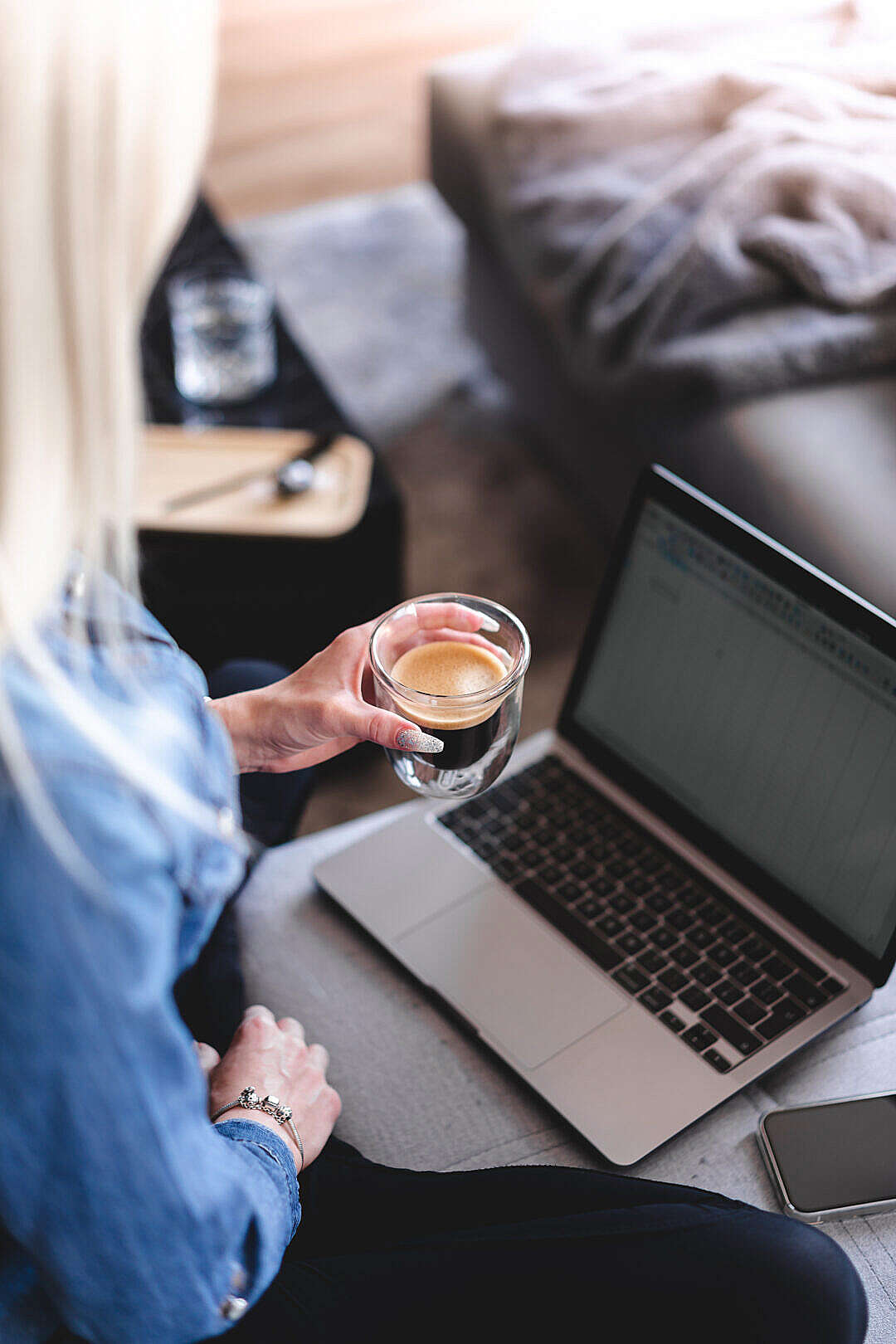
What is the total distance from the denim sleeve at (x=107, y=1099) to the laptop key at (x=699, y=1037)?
0.40 meters

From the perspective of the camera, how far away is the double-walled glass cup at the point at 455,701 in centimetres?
85

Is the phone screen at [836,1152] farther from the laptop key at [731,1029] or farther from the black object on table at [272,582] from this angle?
the black object on table at [272,582]

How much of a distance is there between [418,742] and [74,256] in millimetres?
455

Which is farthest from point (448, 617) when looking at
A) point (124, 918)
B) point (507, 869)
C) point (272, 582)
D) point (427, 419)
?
point (427, 419)

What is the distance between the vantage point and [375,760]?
1733mm

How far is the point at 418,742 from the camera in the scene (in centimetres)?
87

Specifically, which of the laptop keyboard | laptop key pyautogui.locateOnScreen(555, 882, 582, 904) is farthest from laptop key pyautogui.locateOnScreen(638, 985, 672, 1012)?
laptop key pyautogui.locateOnScreen(555, 882, 582, 904)

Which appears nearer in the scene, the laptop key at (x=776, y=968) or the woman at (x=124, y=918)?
the woman at (x=124, y=918)

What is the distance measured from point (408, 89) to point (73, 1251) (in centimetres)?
308

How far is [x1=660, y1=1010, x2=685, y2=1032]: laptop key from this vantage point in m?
0.94

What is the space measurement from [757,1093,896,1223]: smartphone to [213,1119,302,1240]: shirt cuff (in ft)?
1.12

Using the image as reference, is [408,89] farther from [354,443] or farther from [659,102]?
[354,443]

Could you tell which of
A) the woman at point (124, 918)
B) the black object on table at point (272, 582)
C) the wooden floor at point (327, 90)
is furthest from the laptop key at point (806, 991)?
the wooden floor at point (327, 90)

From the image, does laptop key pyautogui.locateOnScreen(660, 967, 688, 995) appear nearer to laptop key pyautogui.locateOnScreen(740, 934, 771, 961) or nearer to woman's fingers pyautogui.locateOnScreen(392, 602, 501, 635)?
laptop key pyautogui.locateOnScreen(740, 934, 771, 961)
